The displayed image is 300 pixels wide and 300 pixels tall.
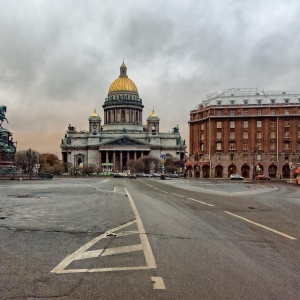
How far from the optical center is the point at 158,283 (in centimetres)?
570

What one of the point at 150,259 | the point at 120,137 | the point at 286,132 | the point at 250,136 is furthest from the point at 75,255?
the point at 120,137

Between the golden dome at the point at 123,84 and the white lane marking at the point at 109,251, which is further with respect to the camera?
the golden dome at the point at 123,84

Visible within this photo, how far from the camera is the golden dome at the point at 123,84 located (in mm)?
174375

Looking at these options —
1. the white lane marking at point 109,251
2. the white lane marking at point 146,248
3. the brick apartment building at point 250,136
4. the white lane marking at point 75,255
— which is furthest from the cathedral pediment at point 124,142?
the white lane marking at point 109,251

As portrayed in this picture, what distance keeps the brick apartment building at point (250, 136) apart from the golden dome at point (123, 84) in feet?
244

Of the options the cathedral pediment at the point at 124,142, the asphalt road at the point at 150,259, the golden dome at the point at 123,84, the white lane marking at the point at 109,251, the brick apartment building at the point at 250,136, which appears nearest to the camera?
the asphalt road at the point at 150,259

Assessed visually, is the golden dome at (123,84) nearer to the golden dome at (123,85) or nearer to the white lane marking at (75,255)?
the golden dome at (123,85)

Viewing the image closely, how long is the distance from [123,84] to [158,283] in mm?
172262

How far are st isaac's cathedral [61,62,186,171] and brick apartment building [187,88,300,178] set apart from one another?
223 ft

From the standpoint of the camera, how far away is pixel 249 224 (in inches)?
466

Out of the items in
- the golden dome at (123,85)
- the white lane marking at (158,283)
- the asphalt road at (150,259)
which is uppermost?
the golden dome at (123,85)

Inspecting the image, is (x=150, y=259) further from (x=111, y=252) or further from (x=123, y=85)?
(x=123, y=85)

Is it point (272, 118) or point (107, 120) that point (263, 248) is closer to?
point (272, 118)

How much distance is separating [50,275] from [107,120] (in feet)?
581
